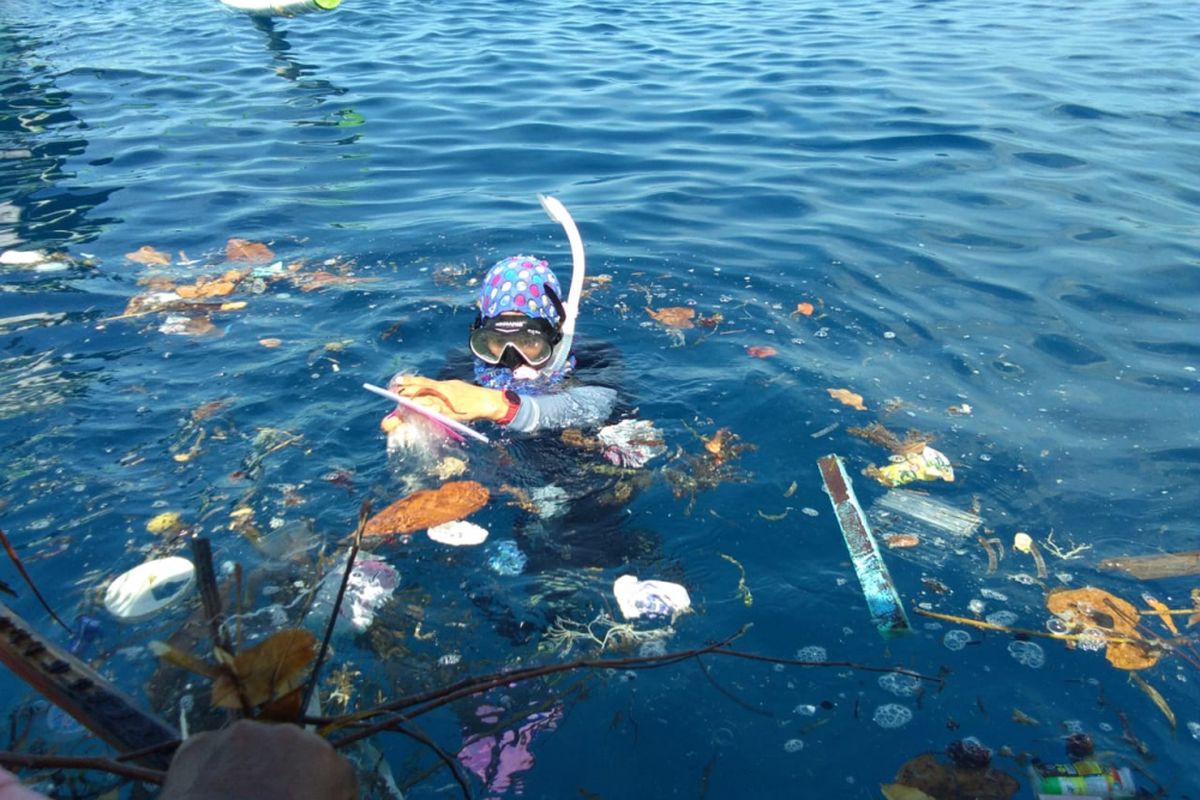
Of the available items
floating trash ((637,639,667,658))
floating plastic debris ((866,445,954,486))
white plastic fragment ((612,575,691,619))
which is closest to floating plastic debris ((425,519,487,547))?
white plastic fragment ((612,575,691,619))

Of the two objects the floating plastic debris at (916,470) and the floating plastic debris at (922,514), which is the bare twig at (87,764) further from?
the floating plastic debris at (916,470)

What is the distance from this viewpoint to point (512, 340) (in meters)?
4.22

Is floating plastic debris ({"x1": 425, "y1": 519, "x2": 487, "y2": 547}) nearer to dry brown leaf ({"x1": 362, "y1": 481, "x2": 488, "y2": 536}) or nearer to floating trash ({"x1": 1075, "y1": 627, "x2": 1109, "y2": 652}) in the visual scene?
dry brown leaf ({"x1": 362, "y1": 481, "x2": 488, "y2": 536})

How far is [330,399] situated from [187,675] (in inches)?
81.9

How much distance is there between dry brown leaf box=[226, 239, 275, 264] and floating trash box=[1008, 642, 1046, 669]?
5284 millimetres

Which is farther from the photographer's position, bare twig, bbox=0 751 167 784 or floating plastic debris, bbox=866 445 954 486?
floating plastic debris, bbox=866 445 954 486

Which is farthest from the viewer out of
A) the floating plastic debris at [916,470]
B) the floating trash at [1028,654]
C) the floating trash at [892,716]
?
the floating plastic debris at [916,470]

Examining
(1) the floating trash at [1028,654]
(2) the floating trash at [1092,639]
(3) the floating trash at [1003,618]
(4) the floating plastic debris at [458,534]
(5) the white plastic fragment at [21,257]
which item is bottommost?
(5) the white plastic fragment at [21,257]

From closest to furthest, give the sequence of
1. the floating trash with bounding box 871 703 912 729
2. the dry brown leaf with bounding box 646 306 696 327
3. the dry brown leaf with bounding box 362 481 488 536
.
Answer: the floating trash with bounding box 871 703 912 729 < the dry brown leaf with bounding box 362 481 488 536 < the dry brown leaf with bounding box 646 306 696 327

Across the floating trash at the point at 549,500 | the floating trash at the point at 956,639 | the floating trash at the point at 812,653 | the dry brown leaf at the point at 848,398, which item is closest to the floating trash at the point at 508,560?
the floating trash at the point at 549,500

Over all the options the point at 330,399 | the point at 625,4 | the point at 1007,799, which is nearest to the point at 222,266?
the point at 330,399

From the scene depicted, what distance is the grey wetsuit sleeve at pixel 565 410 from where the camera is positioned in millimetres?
4004

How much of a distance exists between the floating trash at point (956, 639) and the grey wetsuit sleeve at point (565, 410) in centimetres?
182

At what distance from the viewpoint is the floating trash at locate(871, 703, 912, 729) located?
2793mm
